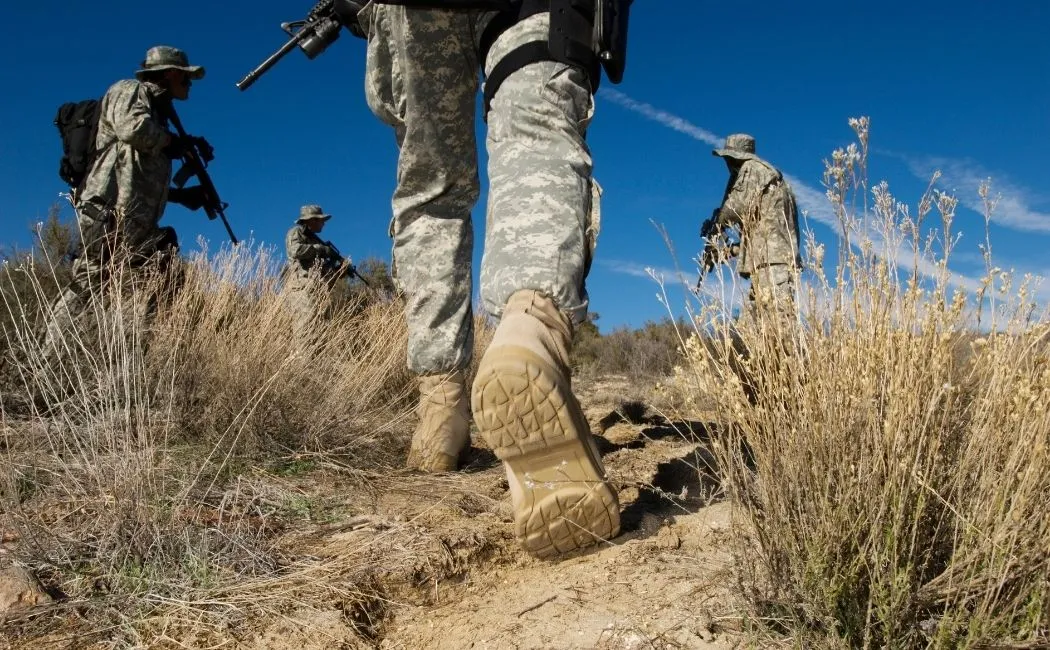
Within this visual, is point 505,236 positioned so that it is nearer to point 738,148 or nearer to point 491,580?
point 491,580

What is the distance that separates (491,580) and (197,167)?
18.9 ft

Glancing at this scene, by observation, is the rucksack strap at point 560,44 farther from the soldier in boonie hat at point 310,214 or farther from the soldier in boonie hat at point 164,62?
the soldier in boonie hat at point 310,214

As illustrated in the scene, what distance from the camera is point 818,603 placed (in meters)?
1.02

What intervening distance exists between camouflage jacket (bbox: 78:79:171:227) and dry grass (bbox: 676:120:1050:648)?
5342mm

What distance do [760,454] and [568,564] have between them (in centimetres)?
48

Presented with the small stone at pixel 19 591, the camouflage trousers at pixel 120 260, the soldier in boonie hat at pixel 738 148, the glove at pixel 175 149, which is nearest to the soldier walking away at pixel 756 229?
the soldier in boonie hat at pixel 738 148

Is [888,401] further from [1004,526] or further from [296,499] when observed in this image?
[296,499]

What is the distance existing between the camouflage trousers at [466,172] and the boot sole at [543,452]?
25cm

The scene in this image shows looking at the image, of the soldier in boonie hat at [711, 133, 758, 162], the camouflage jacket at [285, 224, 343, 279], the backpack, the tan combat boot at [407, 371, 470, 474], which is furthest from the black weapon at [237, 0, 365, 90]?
the camouflage jacket at [285, 224, 343, 279]

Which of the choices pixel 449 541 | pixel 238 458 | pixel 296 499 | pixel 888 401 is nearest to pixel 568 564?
pixel 449 541

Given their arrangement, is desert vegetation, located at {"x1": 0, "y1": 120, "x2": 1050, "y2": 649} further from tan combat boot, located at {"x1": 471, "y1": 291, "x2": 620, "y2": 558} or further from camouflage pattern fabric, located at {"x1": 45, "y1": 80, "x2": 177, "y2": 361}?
camouflage pattern fabric, located at {"x1": 45, "y1": 80, "x2": 177, "y2": 361}

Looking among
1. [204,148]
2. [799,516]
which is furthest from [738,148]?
[799,516]

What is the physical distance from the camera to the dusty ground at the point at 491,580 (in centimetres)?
116

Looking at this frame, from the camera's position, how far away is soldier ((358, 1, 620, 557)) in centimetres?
138
